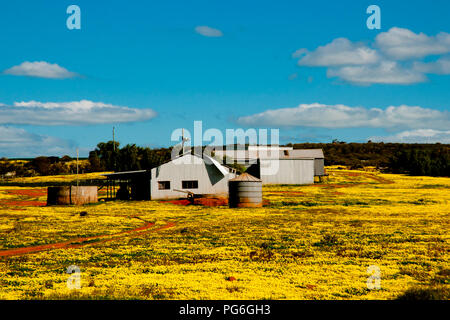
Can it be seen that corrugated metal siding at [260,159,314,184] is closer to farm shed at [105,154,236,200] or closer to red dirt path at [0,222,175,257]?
farm shed at [105,154,236,200]

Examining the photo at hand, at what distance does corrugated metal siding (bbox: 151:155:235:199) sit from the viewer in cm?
4346

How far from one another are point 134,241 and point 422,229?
13.6 m

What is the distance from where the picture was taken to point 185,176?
4394 cm

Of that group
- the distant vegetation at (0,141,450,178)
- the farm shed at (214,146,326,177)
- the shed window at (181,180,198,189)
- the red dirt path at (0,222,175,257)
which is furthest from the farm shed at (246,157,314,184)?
the red dirt path at (0,222,175,257)

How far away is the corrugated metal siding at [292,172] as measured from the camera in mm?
62969

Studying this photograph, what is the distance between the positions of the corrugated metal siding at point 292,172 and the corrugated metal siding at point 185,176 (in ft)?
63.8

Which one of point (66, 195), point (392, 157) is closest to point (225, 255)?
point (66, 195)

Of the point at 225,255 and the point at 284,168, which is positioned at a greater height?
the point at 284,168

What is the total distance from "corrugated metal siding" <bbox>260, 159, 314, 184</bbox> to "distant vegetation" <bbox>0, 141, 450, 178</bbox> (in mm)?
17249

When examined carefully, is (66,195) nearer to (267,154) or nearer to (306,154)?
(267,154)

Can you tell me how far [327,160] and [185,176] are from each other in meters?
82.2

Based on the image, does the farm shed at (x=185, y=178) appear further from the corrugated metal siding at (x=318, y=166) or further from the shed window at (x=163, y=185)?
the corrugated metal siding at (x=318, y=166)
